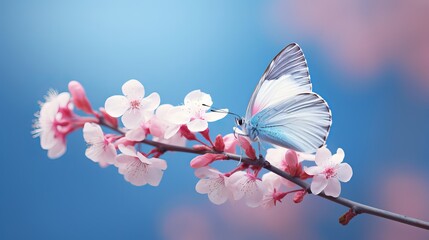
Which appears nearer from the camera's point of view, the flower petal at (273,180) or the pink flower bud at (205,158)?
the pink flower bud at (205,158)

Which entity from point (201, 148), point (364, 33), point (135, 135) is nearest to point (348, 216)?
point (201, 148)

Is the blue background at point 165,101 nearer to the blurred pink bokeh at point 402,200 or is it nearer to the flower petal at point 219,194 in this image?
the blurred pink bokeh at point 402,200

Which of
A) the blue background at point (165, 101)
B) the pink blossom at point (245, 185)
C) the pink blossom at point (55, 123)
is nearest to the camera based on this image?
the pink blossom at point (55, 123)

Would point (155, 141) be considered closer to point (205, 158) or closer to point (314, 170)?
point (205, 158)

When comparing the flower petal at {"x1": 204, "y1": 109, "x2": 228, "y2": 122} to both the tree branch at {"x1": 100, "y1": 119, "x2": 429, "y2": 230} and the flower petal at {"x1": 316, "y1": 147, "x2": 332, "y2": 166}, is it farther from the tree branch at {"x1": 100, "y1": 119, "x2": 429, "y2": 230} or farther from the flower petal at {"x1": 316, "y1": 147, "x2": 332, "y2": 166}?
the flower petal at {"x1": 316, "y1": 147, "x2": 332, "y2": 166}

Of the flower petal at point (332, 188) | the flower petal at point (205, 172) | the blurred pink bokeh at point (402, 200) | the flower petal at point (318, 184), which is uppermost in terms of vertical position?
Result: the flower petal at point (205, 172)

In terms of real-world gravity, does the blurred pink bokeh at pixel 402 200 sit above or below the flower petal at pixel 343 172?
below

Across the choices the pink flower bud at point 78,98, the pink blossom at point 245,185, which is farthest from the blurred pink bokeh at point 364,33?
the pink flower bud at point 78,98
